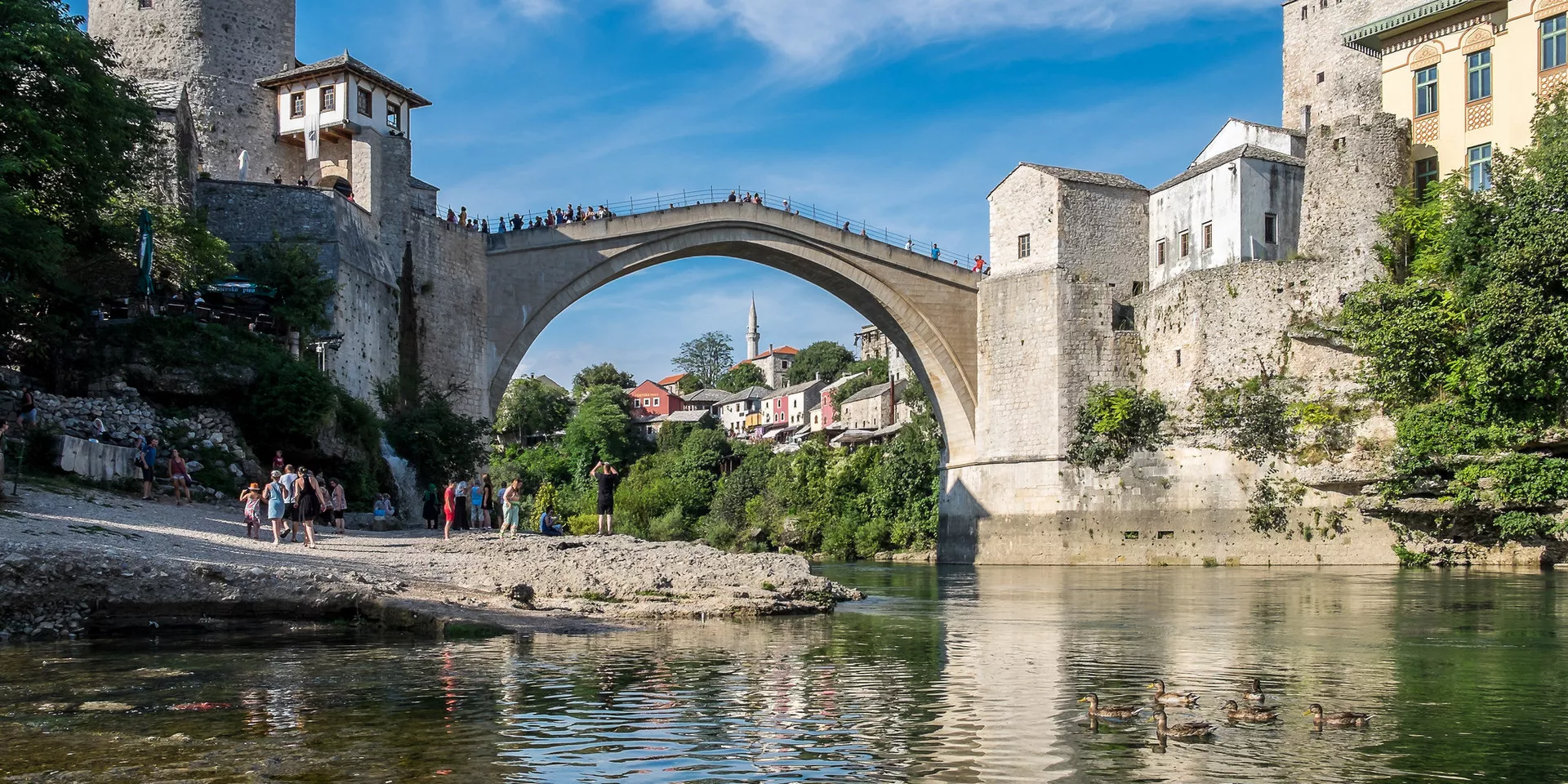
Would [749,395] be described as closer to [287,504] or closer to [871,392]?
[871,392]

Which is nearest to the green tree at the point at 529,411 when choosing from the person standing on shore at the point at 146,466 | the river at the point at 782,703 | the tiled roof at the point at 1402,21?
the tiled roof at the point at 1402,21

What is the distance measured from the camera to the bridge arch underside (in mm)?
33906

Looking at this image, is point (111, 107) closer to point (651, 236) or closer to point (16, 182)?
point (16, 182)

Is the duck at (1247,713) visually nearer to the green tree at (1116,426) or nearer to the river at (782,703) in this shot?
the river at (782,703)

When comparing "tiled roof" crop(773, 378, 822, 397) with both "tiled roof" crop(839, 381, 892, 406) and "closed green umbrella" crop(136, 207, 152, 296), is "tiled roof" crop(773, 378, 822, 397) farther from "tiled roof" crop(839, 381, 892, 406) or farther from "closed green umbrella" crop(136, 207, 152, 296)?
"closed green umbrella" crop(136, 207, 152, 296)

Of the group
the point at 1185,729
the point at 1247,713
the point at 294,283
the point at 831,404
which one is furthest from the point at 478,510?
the point at 831,404

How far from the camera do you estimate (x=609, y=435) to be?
69.0 m

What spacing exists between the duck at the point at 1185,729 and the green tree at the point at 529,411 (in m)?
73.2

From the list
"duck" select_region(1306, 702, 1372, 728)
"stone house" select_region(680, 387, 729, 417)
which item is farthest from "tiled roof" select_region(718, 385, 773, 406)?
"duck" select_region(1306, 702, 1372, 728)

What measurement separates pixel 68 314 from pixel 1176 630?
1663cm

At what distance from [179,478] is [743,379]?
9314 cm

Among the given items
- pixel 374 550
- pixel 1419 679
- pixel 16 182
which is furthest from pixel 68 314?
pixel 1419 679

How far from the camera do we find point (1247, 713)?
8109 mm

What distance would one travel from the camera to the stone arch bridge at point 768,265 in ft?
111
